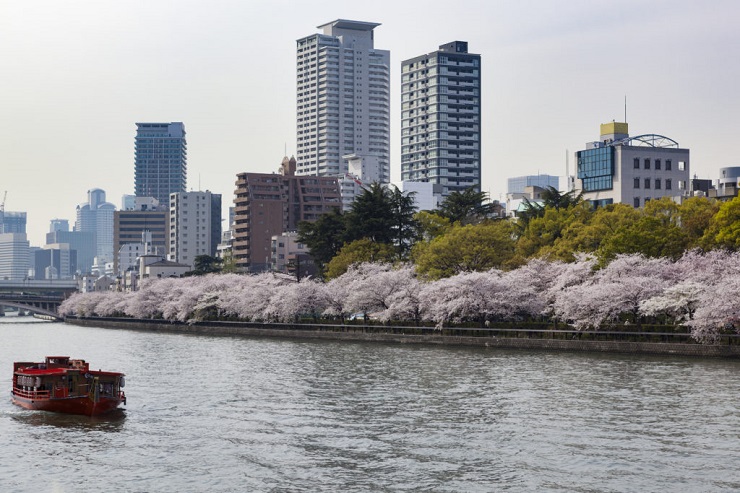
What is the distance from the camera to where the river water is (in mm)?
33594

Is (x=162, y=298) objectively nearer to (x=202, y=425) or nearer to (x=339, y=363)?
(x=339, y=363)

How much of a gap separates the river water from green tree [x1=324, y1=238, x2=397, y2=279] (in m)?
49.6

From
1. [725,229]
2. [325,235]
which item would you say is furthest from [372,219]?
[725,229]

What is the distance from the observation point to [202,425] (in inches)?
1750

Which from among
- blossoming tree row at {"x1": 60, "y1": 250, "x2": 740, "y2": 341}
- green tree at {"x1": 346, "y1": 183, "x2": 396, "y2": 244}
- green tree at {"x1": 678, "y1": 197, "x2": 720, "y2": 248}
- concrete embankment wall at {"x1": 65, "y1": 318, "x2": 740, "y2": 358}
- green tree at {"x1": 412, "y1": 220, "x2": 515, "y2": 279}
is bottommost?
concrete embankment wall at {"x1": 65, "y1": 318, "x2": 740, "y2": 358}

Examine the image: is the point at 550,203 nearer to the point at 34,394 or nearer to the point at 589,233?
the point at 589,233

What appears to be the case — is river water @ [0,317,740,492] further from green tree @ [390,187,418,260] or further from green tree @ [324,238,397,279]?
green tree @ [390,187,418,260]

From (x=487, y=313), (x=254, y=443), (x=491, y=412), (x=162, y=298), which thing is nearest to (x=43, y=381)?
(x=254, y=443)

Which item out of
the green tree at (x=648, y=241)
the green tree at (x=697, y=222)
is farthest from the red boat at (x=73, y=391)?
the green tree at (x=697, y=222)

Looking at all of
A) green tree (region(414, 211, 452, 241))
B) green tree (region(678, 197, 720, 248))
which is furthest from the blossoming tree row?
green tree (region(414, 211, 452, 241))

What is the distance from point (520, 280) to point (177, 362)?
32.5 m

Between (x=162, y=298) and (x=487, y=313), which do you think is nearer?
(x=487, y=313)

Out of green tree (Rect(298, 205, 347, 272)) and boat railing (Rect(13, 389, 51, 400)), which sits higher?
green tree (Rect(298, 205, 347, 272))

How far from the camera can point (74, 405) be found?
50.0 m
